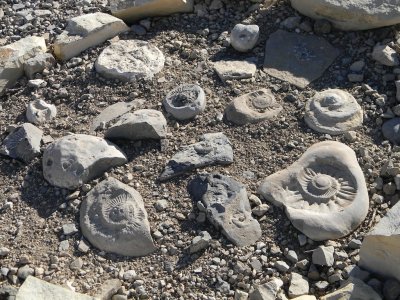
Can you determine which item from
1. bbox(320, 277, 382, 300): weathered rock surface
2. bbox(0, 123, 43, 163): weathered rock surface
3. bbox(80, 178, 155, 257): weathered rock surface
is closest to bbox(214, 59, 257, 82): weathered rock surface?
bbox(80, 178, 155, 257): weathered rock surface

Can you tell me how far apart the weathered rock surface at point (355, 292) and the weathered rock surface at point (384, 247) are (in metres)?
0.10

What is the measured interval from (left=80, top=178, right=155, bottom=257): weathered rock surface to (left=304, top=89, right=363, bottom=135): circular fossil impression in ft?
3.03

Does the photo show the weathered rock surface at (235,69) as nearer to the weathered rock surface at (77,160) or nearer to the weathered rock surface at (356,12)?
the weathered rock surface at (356,12)

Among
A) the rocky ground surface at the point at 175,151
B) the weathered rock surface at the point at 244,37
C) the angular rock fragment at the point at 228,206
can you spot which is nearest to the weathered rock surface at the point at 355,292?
the rocky ground surface at the point at 175,151

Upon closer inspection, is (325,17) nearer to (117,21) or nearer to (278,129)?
(278,129)

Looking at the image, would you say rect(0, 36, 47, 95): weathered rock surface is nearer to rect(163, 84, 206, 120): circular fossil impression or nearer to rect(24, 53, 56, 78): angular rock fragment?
rect(24, 53, 56, 78): angular rock fragment

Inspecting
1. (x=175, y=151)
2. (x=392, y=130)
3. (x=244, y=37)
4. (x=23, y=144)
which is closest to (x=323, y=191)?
(x=392, y=130)

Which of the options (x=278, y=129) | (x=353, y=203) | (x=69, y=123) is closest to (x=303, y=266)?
(x=353, y=203)

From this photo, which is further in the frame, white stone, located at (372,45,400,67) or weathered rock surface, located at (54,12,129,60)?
weathered rock surface, located at (54,12,129,60)

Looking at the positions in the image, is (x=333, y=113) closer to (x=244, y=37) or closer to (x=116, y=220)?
(x=244, y=37)

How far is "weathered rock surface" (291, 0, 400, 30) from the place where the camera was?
3949 millimetres

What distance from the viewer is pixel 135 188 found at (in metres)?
3.43

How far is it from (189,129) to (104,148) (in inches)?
16.8

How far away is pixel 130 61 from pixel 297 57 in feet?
2.82
